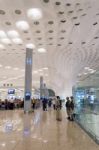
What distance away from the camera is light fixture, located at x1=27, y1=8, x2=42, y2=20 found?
453 inches

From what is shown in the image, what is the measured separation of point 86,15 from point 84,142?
7.15 metres

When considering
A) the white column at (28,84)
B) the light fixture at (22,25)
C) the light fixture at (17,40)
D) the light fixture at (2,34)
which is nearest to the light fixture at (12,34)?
the light fixture at (2,34)

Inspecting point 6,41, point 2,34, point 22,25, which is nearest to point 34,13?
point 22,25

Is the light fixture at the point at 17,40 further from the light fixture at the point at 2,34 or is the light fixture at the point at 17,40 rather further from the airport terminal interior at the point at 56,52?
the light fixture at the point at 2,34

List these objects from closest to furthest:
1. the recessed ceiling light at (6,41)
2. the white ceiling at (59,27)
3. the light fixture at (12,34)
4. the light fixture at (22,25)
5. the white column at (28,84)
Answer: the white ceiling at (59,27)
the light fixture at (22,25)
the light fixture at (12,34)
the recessed ceiling light at (6,41)
the white column at (28,84)

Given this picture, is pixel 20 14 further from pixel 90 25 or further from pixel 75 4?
pixel 90 25

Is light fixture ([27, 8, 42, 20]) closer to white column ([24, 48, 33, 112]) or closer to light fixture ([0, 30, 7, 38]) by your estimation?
light fixture ([0, 30, 7, 38])

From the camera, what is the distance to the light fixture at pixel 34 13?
37.7 ft

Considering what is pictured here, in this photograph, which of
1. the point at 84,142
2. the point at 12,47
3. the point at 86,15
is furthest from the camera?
the point at 12,47

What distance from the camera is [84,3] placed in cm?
1036

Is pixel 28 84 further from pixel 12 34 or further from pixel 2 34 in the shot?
pixel 2 34

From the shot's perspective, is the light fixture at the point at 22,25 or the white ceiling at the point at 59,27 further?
the light fixture at the point at 22,25

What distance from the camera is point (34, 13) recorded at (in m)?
11.8

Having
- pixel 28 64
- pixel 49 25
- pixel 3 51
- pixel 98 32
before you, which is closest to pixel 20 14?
pixel 49 25
